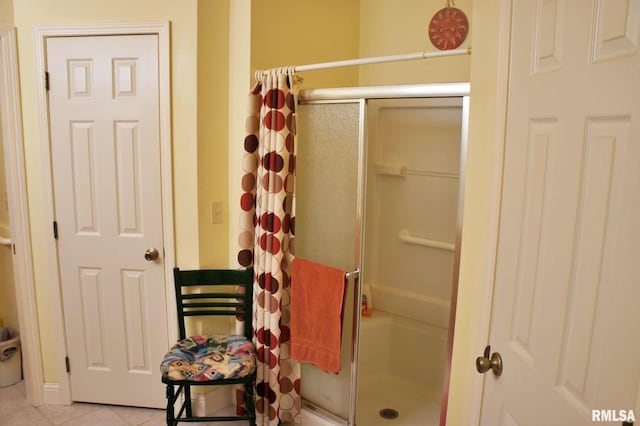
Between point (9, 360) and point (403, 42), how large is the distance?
10.5 feet

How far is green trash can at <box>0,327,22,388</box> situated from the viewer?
282 cm

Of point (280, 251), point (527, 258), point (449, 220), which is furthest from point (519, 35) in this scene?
point (449, 220)

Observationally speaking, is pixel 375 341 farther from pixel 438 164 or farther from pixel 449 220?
pixel 438 164

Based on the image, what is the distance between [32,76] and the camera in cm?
239

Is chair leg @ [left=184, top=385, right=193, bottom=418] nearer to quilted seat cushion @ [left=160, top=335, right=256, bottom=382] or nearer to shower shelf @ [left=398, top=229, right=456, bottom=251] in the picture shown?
quilted seat cushion @ [left=160, top=335, right=256, bottom=382]

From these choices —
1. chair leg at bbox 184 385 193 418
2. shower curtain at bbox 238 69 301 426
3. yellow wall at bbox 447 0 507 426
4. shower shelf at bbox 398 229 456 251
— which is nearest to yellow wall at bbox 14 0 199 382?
shower curtain at bbox 238 69 301 426

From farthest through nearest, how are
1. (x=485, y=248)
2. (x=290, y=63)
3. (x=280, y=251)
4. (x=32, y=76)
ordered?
1. (x=290, y=63)
2. (x=32, y=76)
3. (x=280, y=251)
4. (x=485, y=248)

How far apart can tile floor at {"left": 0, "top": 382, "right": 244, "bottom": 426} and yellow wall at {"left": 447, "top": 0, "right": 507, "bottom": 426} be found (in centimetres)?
152

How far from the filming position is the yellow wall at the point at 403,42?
2.61 meters

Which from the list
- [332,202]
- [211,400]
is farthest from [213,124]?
[211,400]

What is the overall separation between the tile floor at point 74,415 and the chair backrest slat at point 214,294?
59cm

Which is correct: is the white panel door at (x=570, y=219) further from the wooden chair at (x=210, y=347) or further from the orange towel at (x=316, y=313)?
the wooden chair at (x=210, y=347)

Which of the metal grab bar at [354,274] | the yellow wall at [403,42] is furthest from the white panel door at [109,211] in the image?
the yellow wall at [403,42]

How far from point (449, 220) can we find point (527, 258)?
1.56 meters
